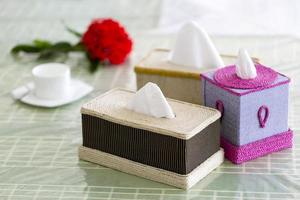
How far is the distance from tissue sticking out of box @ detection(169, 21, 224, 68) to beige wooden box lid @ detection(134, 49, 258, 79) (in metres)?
0.02

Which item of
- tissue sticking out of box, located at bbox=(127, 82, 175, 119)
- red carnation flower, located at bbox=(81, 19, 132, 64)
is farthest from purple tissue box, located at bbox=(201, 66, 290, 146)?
red carnation flower, located at bbox=(81, 19, 132, 64)

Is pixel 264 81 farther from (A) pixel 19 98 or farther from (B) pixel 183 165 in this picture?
(A) pixel 19 98

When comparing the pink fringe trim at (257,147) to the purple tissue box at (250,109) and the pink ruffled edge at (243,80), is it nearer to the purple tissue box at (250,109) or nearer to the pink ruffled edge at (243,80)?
the purple tissue box at (250,109)

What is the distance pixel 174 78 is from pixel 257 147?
1.16 feet

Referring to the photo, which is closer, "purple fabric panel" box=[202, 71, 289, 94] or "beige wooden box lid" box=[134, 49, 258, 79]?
"purple fabric panel" box=[202, 71, 289, 94]

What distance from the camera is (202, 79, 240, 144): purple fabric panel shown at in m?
1.81

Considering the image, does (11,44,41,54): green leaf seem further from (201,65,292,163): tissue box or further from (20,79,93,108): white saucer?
(201,65,292,163): tissue box

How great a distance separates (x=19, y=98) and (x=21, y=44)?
1.45 ft

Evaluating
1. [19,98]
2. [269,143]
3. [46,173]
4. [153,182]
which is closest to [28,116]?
[19,98]

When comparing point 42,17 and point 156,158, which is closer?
point 156,158

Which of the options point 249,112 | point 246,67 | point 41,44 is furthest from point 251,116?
point 41,44

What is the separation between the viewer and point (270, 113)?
186 cm

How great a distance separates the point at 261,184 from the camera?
175 centimetres

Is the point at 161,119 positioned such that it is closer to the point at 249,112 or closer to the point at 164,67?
the point at 249,112
